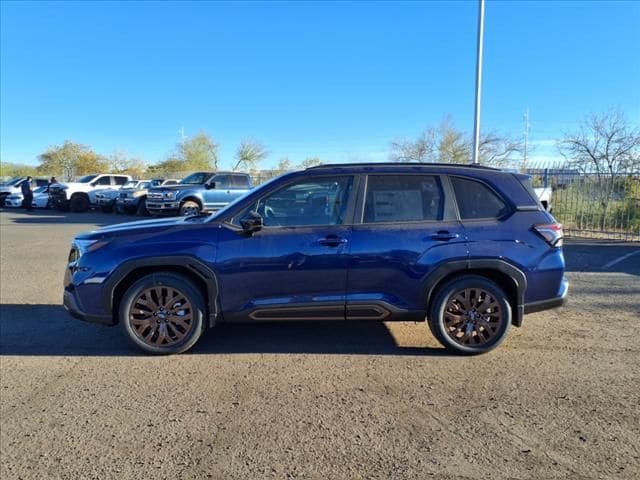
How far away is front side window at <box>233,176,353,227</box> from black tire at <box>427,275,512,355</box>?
4.14 feet

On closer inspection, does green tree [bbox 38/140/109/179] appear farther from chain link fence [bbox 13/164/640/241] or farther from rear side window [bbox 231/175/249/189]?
chain link fence [bbox 13/164/640/241]

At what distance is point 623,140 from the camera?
18.7 meters

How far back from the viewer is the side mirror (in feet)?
14.4

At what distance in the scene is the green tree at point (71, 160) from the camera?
62875mm

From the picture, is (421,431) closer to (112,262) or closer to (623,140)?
(112,262)

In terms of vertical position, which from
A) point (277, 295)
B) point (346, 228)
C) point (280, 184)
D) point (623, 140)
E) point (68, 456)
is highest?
point (623, 140)

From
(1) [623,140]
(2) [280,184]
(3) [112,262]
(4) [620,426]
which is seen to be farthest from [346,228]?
(1) [623,140]

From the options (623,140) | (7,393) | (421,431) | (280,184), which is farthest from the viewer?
(623,140)

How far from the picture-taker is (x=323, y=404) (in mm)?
3611

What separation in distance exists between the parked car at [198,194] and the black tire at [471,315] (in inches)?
561

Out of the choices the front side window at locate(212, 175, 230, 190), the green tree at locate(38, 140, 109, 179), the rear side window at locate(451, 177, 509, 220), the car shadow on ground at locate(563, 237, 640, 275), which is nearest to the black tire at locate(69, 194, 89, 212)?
the front side window at locate(212, 175, 230, 190)

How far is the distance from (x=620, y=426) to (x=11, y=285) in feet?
27.1

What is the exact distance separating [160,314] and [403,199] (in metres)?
2.58

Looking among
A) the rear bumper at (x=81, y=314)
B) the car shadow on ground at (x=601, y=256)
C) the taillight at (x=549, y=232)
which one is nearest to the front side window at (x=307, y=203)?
the rear bumper at (x=81, y=314)
